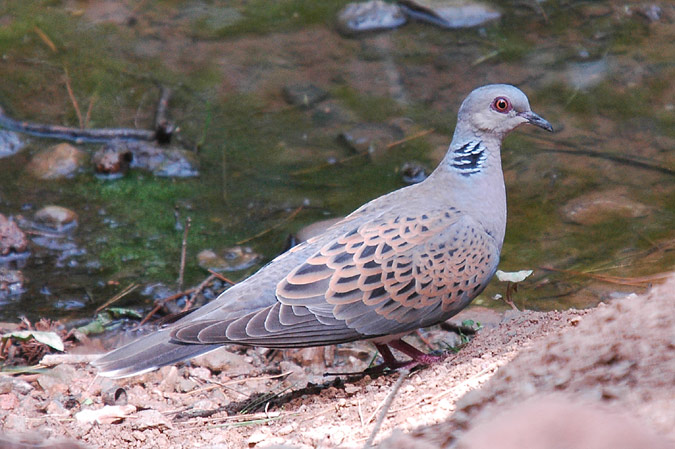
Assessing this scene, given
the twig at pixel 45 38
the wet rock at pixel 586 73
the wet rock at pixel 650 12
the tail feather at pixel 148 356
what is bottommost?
the tail feather at pixel 148 356

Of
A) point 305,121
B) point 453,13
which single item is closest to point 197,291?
point 305,121

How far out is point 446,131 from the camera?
702 cm

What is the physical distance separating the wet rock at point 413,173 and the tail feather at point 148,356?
3.27 m

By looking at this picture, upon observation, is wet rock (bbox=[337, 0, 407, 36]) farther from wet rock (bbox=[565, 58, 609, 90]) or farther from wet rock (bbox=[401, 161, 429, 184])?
wet rock (bbox=[401, 161, 429, 184])

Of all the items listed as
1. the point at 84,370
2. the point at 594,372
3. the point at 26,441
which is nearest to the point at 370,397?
the point at 594,372

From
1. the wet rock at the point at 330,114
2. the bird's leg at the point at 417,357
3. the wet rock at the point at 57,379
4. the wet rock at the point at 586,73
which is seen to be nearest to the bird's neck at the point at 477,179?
the bird's leg at the point at 417,357

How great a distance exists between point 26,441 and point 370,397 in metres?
1.48

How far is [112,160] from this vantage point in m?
6.65

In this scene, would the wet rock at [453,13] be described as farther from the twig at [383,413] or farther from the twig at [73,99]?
the twig at [383,413]

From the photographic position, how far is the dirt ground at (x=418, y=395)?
7.32 feet

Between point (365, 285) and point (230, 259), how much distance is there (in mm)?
2296

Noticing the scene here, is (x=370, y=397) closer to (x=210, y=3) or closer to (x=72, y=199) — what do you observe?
(x=72, y=199)

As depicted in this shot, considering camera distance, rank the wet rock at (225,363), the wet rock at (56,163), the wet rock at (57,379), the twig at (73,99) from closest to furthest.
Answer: the wet rock at (57,379), the wet rock at (225,363), the wet rock at (56,163), the twig at (73,99)

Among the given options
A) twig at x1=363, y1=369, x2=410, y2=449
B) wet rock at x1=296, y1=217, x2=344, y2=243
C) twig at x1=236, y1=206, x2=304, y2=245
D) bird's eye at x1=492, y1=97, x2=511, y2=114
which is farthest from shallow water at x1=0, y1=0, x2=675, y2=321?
twig at x1=363, y1=369, x2=410, y2=449
